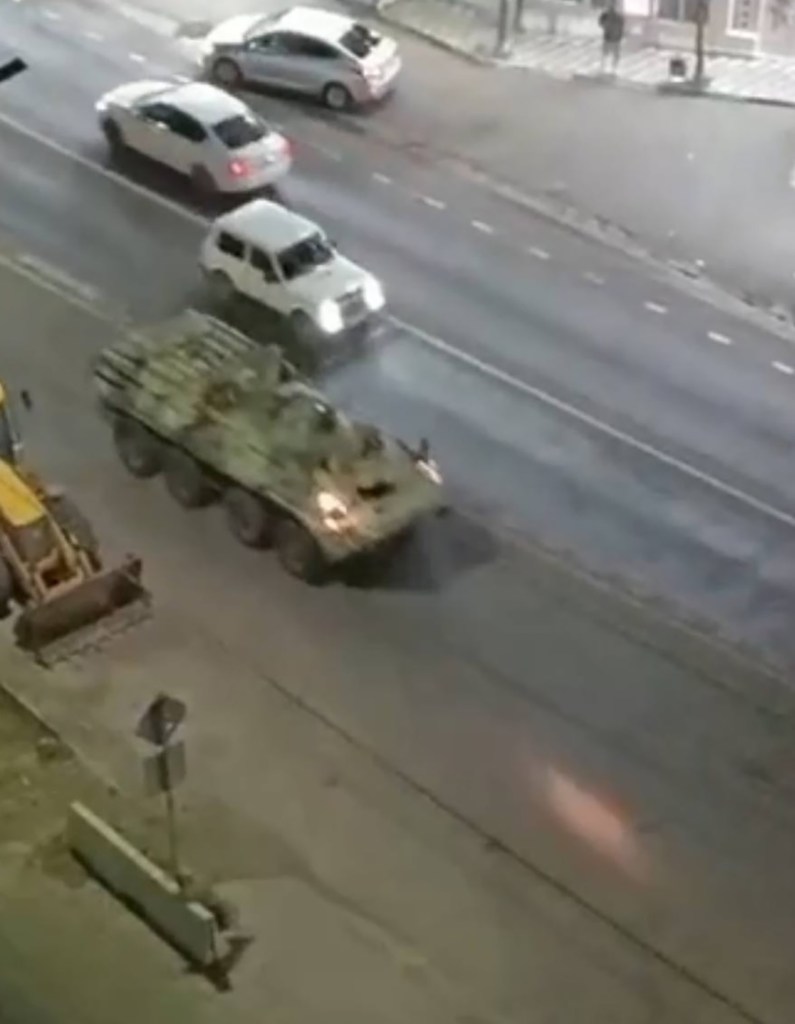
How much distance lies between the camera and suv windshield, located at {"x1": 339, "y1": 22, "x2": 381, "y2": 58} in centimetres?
4394

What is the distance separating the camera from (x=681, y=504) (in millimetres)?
33438

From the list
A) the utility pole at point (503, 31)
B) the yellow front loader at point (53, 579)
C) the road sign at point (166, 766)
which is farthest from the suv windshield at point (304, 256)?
the road sign at point (166, 766)

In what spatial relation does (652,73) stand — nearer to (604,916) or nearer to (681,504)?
(681,504)

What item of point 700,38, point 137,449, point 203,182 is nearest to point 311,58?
point 203,182

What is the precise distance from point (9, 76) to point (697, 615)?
1842 centimetres

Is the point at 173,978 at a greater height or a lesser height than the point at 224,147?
lesser

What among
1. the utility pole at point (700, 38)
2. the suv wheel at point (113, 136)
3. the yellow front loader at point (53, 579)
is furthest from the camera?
the utility pole at point (700, 38)

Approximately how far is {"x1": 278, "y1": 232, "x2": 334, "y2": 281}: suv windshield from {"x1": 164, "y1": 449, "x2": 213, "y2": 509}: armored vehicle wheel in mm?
4991

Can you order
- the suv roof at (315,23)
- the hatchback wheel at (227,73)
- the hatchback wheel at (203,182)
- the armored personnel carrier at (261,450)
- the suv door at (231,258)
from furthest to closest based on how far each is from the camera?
the hatchback wheel at (227,73), the suv roof at (315,23), the hatchback wheel at (203,182), the suv door at (231,258), the armored personnel carrier at (261,450)

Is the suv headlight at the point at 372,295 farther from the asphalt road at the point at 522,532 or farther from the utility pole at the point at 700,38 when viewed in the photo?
the utility pole at the point at 700,38

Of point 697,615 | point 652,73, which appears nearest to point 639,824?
point 697,615

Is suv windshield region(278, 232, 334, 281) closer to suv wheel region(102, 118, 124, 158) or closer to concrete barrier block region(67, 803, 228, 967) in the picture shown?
suv wheel region(102, 118, 124, 158)

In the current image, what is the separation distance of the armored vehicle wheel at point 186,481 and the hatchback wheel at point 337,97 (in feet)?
43.3

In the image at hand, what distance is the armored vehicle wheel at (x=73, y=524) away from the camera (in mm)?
30744
